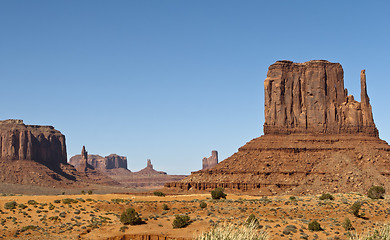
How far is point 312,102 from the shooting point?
455ft

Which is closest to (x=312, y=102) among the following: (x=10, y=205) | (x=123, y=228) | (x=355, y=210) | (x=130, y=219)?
(x=355, y=210)

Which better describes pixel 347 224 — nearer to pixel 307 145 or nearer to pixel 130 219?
pixel 130 219

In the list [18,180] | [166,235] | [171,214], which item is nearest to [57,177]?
[18,180]

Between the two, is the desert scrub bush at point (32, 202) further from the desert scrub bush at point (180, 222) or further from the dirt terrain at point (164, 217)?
the desert scrub bush at point (180, 222)

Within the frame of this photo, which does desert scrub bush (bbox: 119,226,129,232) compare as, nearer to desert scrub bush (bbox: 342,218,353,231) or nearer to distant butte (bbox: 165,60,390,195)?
desert scrub bush (bbox: 342,218,353,231)

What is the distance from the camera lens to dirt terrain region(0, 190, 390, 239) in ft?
181

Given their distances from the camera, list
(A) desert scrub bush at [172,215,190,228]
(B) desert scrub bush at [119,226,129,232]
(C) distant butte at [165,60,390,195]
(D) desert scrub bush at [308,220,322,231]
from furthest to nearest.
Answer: (C) distant butte at [165,60,390,195], (D) desert scrub bush at [308,220,322,231], (A) desert scrub bush at [172,215,190,228], (B) desert scrub bush at [119,226,129,232]

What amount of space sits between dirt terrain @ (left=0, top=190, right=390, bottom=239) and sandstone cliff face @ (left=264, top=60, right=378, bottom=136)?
60.5 meters

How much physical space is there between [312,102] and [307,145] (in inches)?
563

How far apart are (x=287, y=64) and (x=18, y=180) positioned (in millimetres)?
95199

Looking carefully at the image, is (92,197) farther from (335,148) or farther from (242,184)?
(335,148)

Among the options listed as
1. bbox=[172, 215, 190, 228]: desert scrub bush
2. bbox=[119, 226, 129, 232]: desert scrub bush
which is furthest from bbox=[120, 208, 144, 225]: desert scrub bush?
bbox=[172, 215, 190, 228]: desert scrub bush

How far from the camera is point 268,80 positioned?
14275 centimetres

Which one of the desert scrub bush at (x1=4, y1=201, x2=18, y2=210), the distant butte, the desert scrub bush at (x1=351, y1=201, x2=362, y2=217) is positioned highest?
the distant butte
